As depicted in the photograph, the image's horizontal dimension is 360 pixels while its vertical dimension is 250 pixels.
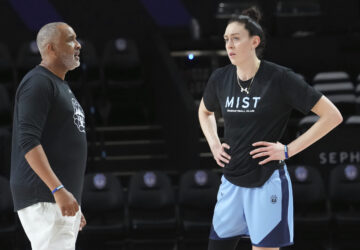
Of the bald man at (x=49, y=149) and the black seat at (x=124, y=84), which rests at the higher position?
the black seat at (x=124, y=84)

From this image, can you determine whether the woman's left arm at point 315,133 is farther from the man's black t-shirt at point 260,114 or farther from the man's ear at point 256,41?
the man's ear at point 256,41

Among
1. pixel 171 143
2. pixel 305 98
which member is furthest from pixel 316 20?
pixel 305 98

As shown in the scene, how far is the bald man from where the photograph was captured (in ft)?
11.0

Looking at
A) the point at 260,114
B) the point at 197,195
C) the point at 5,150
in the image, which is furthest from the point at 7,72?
the point at 260,114

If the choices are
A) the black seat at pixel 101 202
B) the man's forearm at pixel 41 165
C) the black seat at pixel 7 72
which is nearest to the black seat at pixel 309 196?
the black seat at pixel 101 202

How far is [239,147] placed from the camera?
3.96 meters

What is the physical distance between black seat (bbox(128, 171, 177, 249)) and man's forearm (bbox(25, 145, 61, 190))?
3993 mm

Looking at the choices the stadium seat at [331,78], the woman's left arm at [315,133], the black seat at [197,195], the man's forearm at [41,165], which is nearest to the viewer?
the man's forearm at [41,165]

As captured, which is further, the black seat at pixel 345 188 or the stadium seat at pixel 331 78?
the stadium seat at pixel 331 78

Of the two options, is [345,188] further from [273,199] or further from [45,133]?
[45,133]

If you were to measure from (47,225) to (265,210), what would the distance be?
1161 millimetres

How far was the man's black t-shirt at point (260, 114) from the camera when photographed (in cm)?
390

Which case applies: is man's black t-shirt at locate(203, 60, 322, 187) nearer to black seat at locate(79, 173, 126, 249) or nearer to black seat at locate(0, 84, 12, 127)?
black seat at locate(79, 173, 126, 249)

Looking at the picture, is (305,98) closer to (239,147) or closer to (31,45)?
(239,147)
